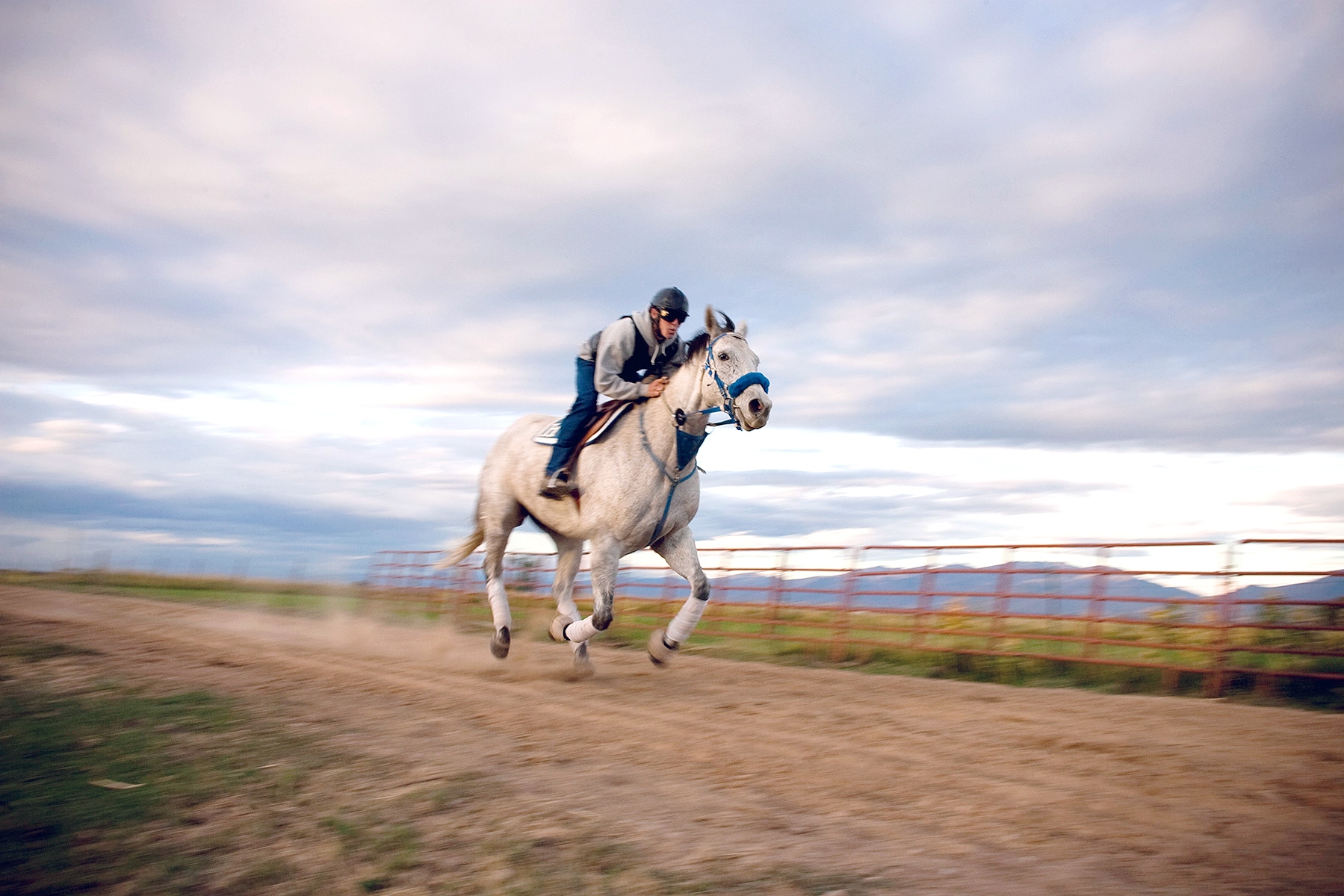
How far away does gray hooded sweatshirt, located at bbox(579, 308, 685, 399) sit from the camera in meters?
7.11

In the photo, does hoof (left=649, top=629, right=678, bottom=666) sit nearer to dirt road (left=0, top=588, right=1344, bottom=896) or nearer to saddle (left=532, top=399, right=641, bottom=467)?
dirt road (left=0, top=588, right=1344, bottom=896)

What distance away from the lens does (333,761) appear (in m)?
4.82

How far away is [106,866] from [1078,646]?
902cm

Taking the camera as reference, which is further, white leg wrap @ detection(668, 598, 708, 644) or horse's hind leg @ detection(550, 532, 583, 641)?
horse's hind leg @ detection(550, 532, 583, 641)

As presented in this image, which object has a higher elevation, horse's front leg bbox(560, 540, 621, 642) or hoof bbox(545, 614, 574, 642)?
horse's front leg bbox(560, 540, 621, 642)

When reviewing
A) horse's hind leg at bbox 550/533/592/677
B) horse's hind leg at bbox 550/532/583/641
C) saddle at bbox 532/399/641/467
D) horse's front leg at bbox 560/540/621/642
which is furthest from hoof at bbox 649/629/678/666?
saddle at bbox 532/399/641/467

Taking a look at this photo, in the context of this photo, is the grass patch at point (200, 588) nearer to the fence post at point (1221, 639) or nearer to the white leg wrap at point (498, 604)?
the white leg wrap at point (498, 604)

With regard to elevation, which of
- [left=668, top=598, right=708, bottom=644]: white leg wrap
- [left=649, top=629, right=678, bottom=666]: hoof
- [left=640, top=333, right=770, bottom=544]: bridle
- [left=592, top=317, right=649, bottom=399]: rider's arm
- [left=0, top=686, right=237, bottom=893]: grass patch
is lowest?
[left=0, top=686, right=237, bottom=893]: grass patch

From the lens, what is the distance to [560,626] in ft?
26.2

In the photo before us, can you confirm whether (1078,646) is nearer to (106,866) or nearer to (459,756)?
(459,756)

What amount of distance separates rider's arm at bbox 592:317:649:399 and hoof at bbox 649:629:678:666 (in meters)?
2.03

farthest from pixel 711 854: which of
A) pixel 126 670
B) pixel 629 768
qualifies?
pixel 126 670

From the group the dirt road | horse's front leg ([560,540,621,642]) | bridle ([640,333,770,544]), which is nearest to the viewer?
the dirt road

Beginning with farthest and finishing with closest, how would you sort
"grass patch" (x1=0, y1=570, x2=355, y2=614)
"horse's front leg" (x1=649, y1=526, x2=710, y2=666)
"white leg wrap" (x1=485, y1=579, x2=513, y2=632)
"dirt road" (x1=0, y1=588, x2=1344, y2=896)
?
"grass patch" (x1=0, y1=570, x2=355, y2=614)
"white leg wrap" (x1=485, y1=579, x2=513, y2=632)
"horse's front leg" (x1=649, y1=526, x2=710, y2=666)
"dirt road" (x1=0, y1=588, x2=1344, y2=896)
